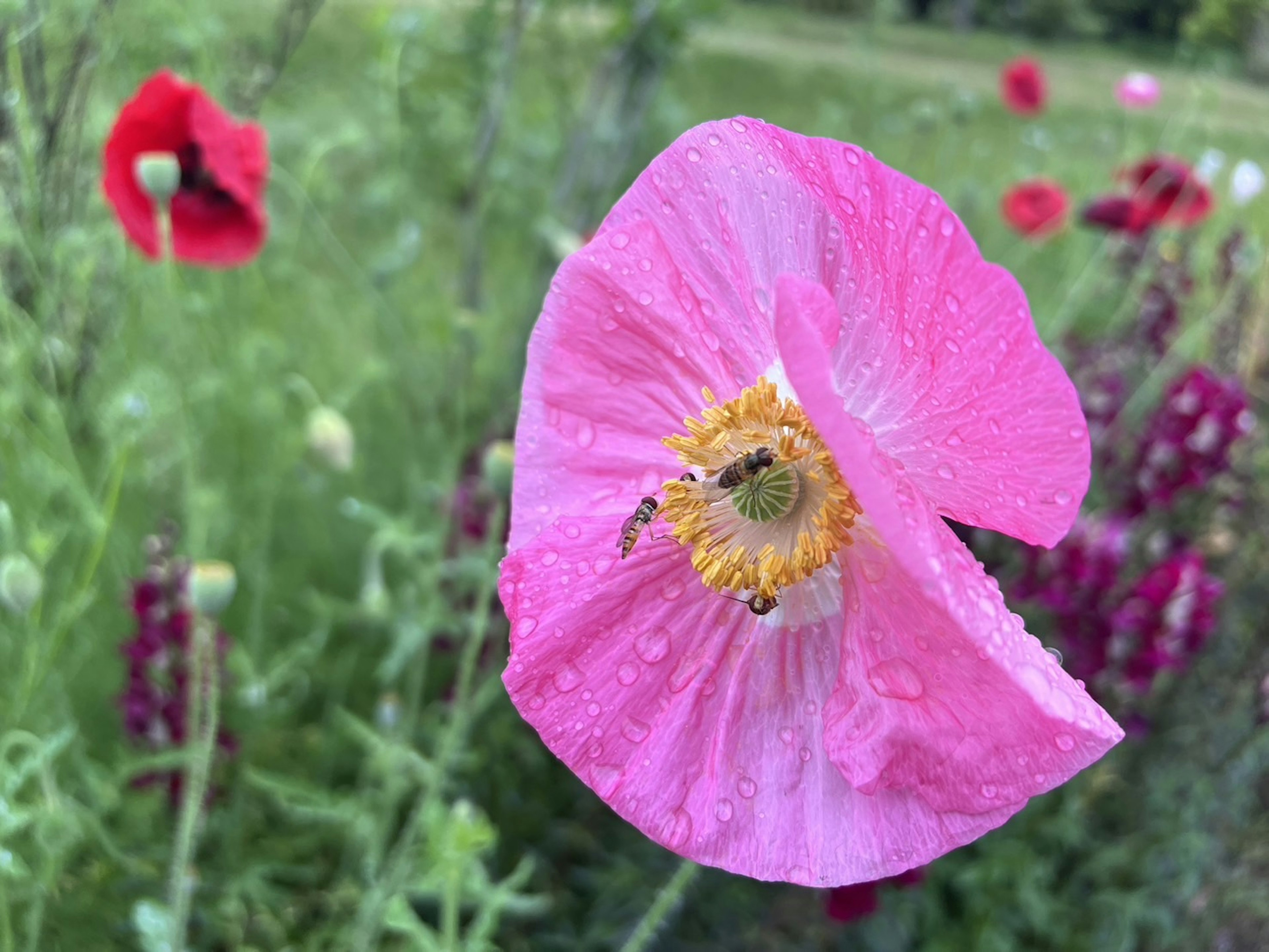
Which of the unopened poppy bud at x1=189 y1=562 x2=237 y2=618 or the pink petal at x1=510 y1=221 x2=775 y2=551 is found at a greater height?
the pink petal at x1=510 y1=221 x2=775 y2=551

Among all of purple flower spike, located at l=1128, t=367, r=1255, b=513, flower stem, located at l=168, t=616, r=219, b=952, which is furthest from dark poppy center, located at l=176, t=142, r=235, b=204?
purple flower spike, located at l=1128, t=367, r=1255, b=513

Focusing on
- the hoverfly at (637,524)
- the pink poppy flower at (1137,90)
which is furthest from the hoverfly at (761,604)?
the pink poppy flower at (1137,90)

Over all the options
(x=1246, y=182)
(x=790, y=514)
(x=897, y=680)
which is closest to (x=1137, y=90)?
(x=1246, y=182)

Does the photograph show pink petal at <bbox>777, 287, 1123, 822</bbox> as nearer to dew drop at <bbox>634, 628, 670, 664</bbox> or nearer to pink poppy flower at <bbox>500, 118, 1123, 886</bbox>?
pink poppy flower at <bbox>500, 118, 1123, 886</bbox>

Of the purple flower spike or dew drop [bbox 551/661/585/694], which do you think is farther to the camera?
the purple flower spike

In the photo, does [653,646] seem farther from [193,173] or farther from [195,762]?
[193,173]
